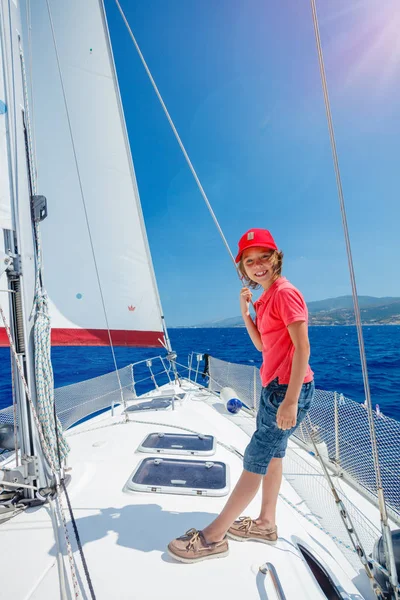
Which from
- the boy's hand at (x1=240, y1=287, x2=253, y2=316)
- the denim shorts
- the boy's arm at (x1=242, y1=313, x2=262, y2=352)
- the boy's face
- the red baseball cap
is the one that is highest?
the red baseball cap

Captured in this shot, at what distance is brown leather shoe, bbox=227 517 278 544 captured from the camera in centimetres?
146

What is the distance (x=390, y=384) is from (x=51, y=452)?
40.8 feet

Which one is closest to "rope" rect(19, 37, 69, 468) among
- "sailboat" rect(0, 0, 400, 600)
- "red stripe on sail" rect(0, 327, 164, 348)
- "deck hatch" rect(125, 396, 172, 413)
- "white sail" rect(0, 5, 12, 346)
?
"sailboat" rect(0, 0, 400, 600)

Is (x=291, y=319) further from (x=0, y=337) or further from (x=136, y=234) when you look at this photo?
(x=136, y=234)

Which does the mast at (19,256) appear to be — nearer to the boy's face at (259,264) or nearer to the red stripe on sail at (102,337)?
the boy's face at (259,264)

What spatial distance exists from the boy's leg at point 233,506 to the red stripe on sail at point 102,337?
159 inches

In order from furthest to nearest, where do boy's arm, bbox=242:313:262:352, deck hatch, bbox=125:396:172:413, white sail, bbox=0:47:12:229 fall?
deck hatch, bbox=125:396:172:413 → boy's arm, bbox=242:313:262:352 → white sail, bbox=0:47:12:229

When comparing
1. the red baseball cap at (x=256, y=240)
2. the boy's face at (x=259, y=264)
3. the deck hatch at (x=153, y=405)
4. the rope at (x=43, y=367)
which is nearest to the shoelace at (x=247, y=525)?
the rope at (x=43, y=367)

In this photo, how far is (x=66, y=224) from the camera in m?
5.07

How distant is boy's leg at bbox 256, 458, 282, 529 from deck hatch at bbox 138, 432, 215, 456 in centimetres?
91

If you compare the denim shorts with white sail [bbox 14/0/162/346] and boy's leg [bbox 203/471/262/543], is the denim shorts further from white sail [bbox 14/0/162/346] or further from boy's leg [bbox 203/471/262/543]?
white sail [bbox 14/0/162/346]

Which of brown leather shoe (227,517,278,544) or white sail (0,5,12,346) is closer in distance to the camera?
brown leather shoe (227,517,278,544)

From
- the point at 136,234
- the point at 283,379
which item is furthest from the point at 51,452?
the point at 136,234

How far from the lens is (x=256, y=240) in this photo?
1420 millimetres
